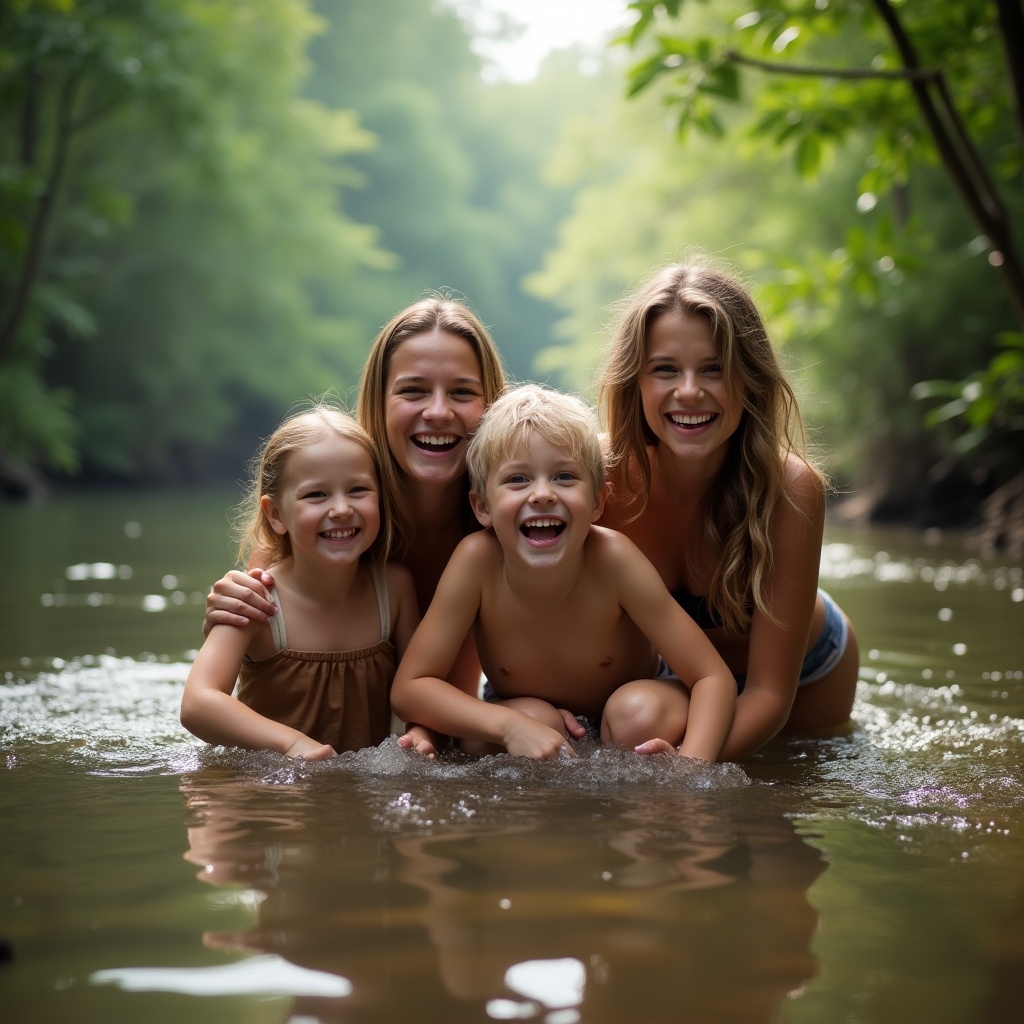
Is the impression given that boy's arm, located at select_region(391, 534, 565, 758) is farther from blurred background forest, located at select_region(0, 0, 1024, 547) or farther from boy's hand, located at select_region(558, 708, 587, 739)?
blurred background forest, located at select_region(0, 0, 1024, 547)

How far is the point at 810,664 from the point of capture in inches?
142

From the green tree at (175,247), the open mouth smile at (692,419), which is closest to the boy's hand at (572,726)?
the open mouth smile at (692,419)

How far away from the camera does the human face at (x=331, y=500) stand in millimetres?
3197

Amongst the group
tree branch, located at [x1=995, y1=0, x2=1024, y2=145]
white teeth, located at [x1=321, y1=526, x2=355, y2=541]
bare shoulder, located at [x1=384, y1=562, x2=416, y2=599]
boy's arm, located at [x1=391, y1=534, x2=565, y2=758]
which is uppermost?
tree branch, located at [x1=995, y1=0, x2=1024, y2=145]

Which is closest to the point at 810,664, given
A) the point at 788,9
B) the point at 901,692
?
the point at 901,692

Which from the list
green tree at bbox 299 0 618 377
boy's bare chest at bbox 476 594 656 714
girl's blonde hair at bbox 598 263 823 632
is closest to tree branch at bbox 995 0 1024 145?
girl's blonde hair at bbox 598 263 823 632

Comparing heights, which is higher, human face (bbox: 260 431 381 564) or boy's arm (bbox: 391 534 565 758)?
human face (bbox: 260 431 381 564)

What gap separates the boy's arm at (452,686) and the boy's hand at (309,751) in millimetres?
240

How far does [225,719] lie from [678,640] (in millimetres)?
1072

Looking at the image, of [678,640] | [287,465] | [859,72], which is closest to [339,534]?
[287,465]

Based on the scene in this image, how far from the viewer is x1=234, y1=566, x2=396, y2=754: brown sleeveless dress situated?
10.6 feet

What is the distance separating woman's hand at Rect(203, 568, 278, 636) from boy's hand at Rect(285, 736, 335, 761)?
0.40 metres

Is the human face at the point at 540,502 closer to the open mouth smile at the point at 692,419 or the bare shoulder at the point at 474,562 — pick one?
the bare shoulder at the point at 474,562

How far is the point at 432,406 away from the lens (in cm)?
337
